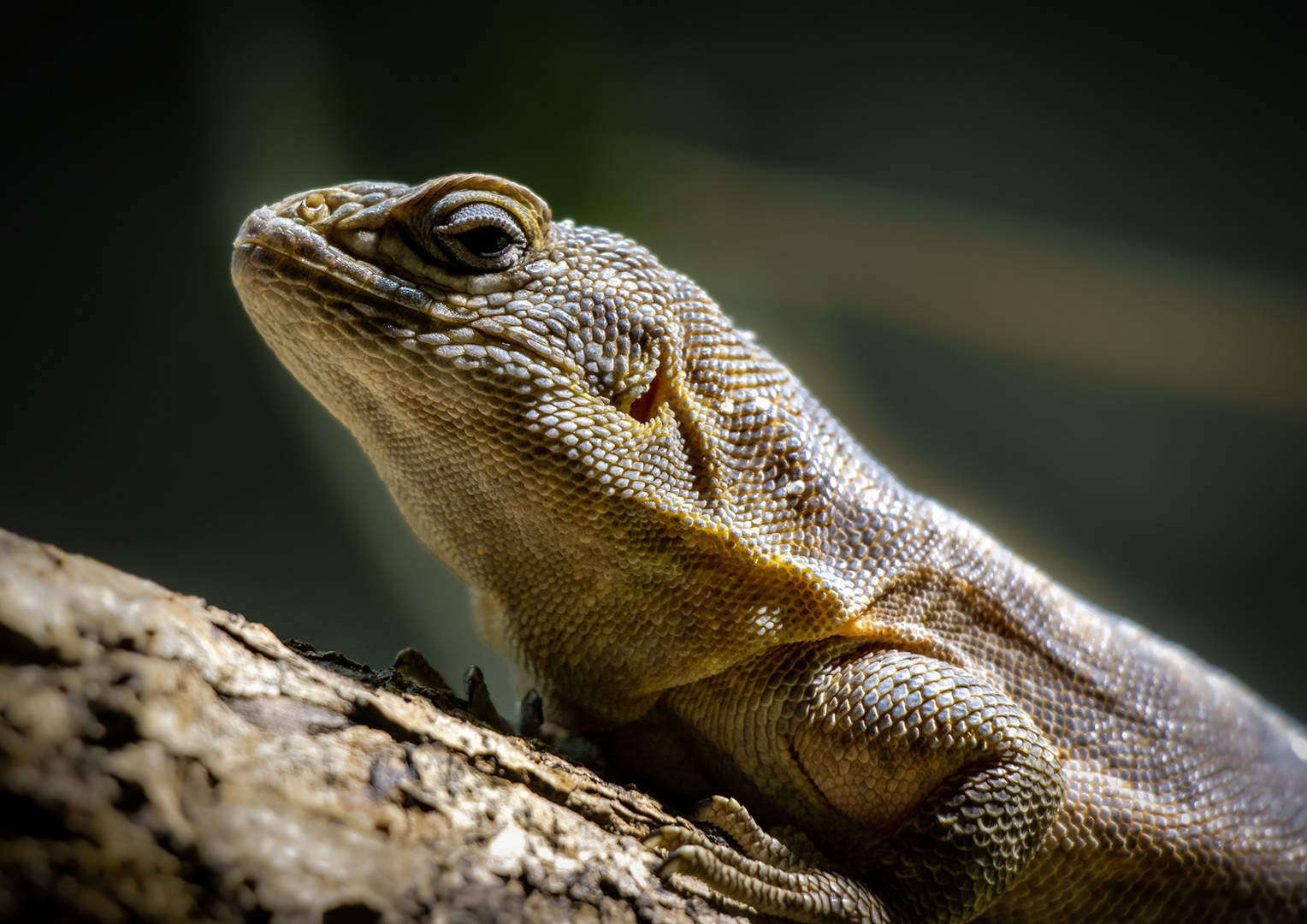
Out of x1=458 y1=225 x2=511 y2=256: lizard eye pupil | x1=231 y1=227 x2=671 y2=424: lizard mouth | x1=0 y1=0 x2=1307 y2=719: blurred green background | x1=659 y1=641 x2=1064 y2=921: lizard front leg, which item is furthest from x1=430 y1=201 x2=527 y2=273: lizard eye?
x1=0 y1=0 x2=1307 y2=719: blurred green background

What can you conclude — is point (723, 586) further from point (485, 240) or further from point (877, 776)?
point (485, 240)

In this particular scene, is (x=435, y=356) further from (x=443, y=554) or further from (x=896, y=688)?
(x=896, y=688)

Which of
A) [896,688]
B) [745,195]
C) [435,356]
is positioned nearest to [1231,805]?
[896,688]

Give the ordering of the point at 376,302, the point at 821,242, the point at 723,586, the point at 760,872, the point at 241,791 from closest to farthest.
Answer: the point at 241,791
the point at 760,872
the point at 376,302
the point at 723,586
the point at 821,242

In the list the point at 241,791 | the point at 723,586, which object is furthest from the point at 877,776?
the point at 241,791

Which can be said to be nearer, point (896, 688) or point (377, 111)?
point (896, 688)

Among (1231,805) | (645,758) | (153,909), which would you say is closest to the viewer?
(153,909)

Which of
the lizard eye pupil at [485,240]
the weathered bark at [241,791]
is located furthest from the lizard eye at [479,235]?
the weathered bark at [241,791]

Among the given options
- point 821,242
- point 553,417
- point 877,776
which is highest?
point 821,242
